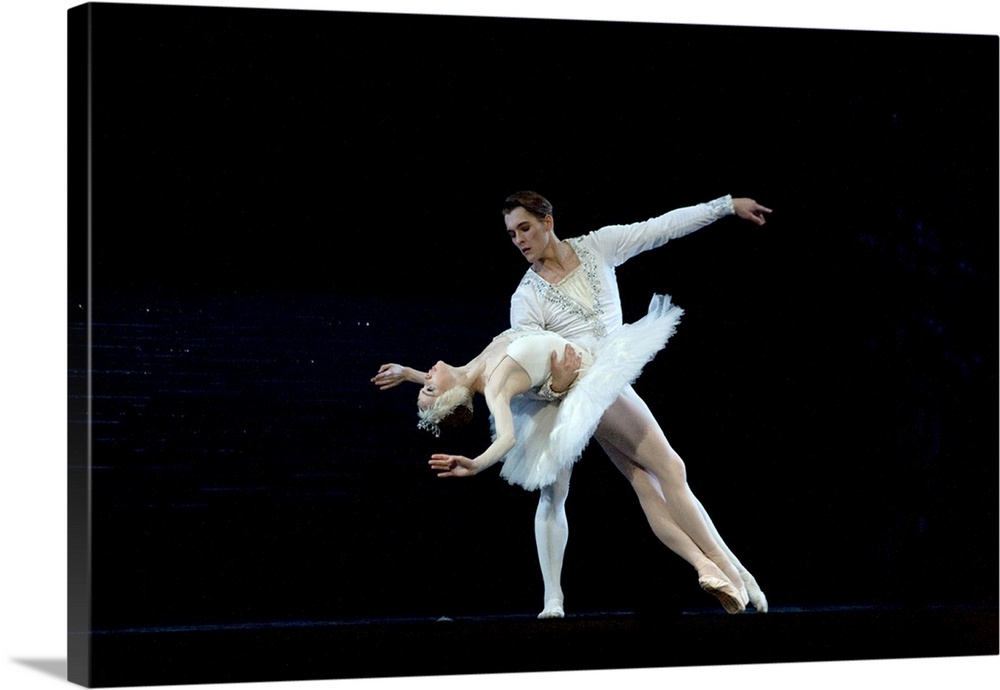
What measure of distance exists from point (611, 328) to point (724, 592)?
1.04 meters

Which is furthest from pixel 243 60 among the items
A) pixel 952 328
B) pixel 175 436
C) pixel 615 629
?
pixel 952 328

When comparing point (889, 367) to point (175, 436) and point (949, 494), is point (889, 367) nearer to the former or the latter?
point (949, 494)

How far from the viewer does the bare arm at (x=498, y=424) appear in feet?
24.1

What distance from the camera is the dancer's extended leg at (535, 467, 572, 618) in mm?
7836

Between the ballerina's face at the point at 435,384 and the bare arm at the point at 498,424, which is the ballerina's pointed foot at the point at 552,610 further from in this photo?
the ballerina's face at the point at 435,384

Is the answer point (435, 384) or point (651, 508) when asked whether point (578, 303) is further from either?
point (651, 508)

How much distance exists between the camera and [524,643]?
7.64 meters

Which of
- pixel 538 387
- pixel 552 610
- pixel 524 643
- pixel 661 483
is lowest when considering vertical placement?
pixel 524 643

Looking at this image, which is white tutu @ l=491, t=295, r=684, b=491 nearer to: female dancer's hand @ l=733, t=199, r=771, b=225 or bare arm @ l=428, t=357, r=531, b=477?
→ bare arm @ l=428, t=357, r=531, b=477

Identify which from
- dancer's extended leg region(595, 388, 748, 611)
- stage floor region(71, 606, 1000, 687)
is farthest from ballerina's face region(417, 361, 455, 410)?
stage floor region(71, 606, 1000, 687)

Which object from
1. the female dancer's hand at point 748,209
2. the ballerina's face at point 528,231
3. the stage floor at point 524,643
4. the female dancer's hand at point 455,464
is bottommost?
the stage floor at point 524,643

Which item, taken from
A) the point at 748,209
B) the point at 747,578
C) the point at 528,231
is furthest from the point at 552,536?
the point at 748,209

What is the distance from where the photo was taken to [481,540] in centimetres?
782

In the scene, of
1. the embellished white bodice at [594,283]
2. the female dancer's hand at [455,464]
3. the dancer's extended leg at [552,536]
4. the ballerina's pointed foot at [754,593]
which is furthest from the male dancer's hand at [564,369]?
the ballerina's pointed foot at [754,593]
